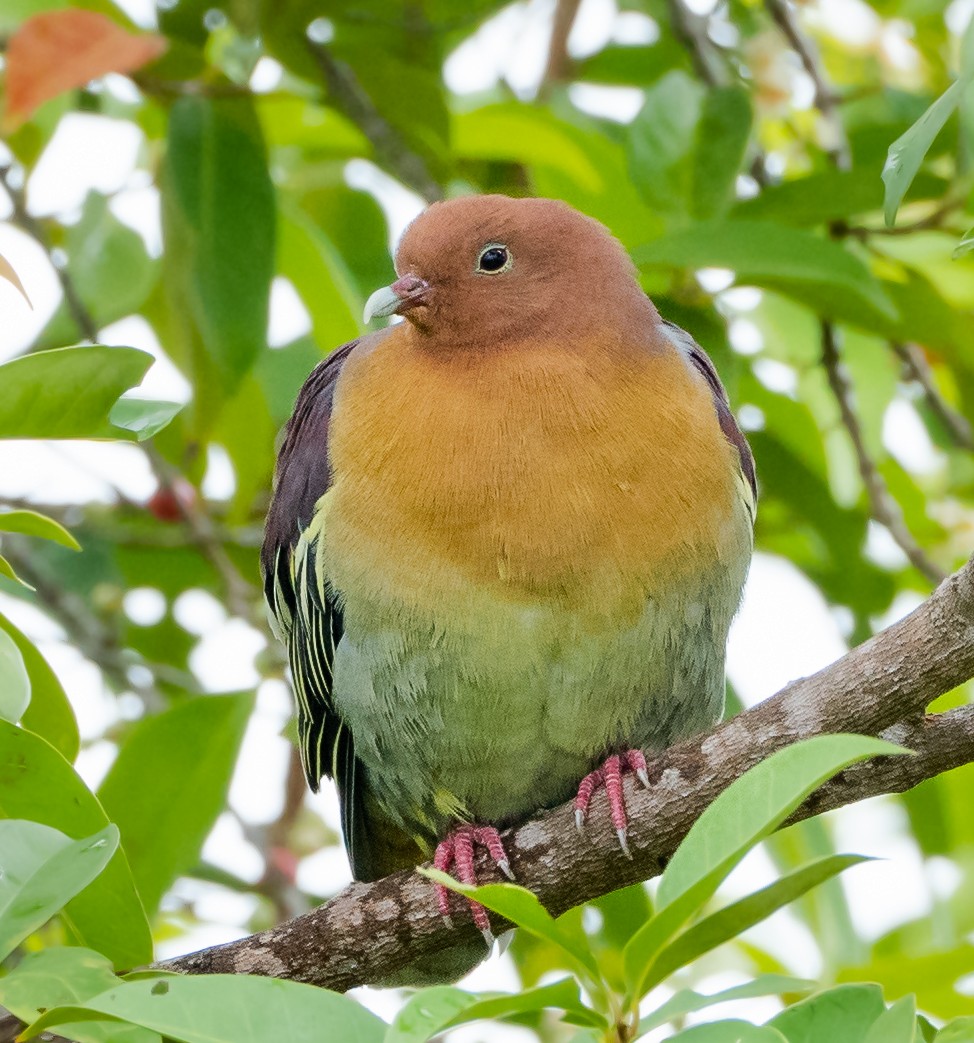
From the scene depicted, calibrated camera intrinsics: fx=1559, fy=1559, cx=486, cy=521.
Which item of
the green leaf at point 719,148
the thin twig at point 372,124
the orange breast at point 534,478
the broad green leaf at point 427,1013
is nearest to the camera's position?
the broad green leaf at point 427,1013

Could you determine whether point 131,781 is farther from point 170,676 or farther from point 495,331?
point 495,331

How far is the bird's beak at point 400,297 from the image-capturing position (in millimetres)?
3705

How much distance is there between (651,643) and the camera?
11.3 feet

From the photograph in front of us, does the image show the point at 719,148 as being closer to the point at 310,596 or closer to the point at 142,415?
the point at 310,596

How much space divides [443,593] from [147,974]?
1.21 m

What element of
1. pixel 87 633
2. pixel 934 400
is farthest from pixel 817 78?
pixel 87 633

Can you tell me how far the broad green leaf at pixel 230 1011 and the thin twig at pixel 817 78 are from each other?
3308 millimetres

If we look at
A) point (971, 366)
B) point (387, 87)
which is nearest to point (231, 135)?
point (387, 87)

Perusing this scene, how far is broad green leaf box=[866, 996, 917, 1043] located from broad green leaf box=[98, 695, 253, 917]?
220 cm

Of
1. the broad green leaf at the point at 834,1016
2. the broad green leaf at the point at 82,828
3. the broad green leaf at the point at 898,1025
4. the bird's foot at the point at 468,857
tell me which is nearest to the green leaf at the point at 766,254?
the bird's foot at the point at 468,857

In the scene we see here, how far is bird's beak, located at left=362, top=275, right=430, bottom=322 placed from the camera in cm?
371

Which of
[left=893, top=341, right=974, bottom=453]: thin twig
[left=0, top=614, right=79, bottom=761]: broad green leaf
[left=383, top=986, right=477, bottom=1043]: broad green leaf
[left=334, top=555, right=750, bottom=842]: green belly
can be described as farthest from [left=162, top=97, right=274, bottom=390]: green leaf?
[left=383, top=986, right=477, bottom=1043]: broad green leaf

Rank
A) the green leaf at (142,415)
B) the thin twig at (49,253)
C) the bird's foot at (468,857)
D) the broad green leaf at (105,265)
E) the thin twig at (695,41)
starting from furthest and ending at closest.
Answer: the thin twig at (695,41) → the broad green leaf at (105,265) → the thin twig at (49,253) → the bird's foot at (468,857) → the green leaf at (142,415)

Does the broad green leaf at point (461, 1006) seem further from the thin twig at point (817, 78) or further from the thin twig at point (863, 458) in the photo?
the thin twig at point (817, 78)
